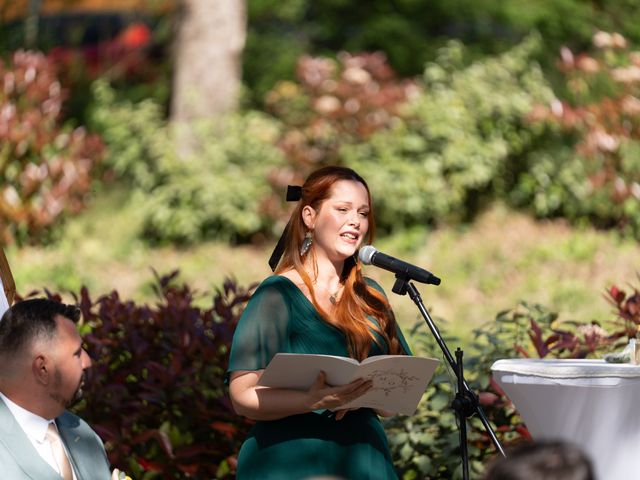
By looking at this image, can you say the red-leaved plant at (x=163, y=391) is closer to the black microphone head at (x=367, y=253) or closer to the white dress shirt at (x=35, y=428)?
the black microphone head at (x=367, y=253)

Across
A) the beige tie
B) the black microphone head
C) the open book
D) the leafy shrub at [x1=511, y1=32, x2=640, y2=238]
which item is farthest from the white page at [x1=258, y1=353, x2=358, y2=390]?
the leafy shrub at [x1=511, y1=32, x2=640, y2=238]

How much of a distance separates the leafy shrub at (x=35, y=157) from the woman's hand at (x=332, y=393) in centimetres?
1025

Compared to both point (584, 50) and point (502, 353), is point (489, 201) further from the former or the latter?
point (502, 353)

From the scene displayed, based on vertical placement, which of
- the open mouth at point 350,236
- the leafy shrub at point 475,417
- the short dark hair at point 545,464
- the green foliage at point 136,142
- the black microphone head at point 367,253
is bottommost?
the green foliage at point 136,142

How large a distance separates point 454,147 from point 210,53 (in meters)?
3.47

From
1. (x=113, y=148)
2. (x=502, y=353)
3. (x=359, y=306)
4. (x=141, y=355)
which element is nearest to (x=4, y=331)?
(x=359, y=306)

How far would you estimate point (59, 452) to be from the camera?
3.48 meters

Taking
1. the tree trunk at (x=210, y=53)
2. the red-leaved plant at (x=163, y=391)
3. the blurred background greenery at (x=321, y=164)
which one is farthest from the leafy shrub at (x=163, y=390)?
the tree trunk at (x=210, y=53)

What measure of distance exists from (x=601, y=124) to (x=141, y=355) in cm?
812

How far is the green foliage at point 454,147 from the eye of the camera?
541 inches

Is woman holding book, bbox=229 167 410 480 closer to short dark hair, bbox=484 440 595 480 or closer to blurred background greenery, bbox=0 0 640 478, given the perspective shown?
short dark hair, bbox=484 440 595 480

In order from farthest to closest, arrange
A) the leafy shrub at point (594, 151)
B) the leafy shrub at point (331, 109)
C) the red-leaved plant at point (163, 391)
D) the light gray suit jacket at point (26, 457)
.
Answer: the leafy shrub at point (331, 109) < the leafy shrub at point (594, 151) < the red-leaved plant at point (163, 391) < the light gray suit jacket at point (26, 457)

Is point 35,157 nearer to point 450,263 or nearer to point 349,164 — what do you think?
point 349,164

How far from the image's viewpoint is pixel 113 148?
1470 centimetres
